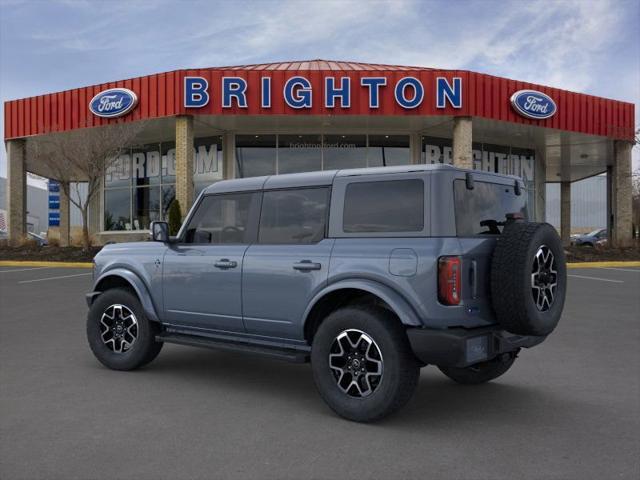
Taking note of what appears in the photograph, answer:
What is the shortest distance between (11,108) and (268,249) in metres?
24.8

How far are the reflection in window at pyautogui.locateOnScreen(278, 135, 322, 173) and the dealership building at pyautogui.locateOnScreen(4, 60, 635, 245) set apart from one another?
0.04 m

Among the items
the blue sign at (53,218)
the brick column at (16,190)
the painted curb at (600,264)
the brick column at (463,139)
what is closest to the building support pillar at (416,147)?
the brick column at (463,139)

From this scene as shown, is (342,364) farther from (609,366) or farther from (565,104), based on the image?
(565,104)

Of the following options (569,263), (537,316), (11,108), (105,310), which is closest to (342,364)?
(537,316)

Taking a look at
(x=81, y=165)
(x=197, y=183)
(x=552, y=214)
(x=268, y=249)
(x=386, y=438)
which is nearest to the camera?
(x=386, y=438)

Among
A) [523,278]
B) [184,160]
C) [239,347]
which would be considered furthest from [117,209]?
[523,278]

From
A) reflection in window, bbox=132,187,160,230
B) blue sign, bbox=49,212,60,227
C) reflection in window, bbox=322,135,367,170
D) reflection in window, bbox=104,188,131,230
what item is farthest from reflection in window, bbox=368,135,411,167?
blue sign, bbox=49,212,60,227

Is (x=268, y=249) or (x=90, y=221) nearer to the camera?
(x=268, y=249)

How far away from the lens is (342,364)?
4.42 m

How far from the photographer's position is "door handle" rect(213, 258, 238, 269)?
201 inches

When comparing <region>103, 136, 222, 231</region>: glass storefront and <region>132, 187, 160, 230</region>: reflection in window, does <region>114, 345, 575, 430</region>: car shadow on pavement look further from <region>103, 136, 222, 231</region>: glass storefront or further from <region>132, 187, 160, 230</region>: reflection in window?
<region>132, 187, 160, 230</region>: reflection in window

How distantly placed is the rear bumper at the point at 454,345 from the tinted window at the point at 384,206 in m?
0.76

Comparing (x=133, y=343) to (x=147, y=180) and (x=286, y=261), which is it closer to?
(x=286, y=261)

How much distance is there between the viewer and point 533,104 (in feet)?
72.9
